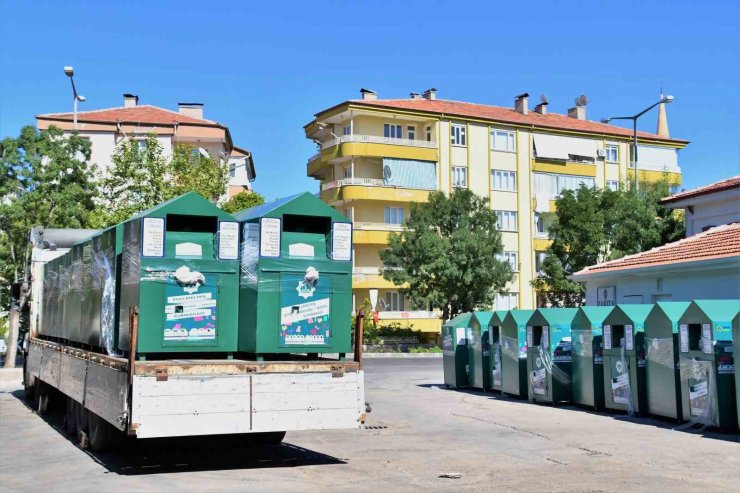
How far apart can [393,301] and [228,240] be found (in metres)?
44.5

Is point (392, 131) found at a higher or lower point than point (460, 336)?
higher

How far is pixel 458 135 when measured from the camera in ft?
187

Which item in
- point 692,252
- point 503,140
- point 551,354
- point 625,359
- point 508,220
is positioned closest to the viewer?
point 625,359

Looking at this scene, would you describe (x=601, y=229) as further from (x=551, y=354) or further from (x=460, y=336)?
(x=551, y=354)

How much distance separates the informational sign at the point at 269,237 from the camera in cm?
955

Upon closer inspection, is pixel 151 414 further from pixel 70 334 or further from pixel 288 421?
pixel 70 334

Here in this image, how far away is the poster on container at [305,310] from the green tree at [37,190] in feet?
68.0

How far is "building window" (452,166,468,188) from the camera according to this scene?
56.3 m

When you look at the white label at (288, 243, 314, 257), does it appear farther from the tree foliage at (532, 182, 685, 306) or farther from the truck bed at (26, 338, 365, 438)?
the tree foliage at (532, 182, 685, 306)

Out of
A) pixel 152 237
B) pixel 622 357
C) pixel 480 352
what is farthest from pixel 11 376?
pixel 152 237

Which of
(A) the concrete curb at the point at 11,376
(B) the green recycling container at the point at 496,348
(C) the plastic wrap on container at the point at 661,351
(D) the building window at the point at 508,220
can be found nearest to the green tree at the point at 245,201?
(A) the concrete curb at the point at 11,376

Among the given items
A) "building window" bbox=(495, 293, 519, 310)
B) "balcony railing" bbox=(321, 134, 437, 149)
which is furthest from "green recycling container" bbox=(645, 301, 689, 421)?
"building window" bbox=(495, 293, 519, 310)

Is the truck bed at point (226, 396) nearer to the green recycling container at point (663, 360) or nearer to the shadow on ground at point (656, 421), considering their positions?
the shadow on ground at point (656, 421)

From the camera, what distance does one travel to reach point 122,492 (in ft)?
27.6
